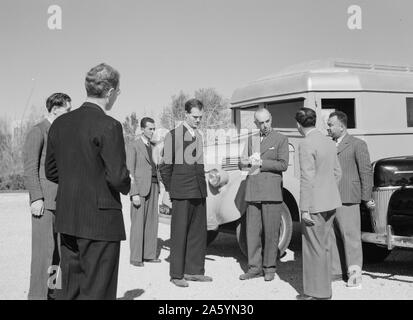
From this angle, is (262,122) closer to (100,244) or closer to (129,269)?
(129,269)

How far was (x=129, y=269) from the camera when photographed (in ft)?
19.6

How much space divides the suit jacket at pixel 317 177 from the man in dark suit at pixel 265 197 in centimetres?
98

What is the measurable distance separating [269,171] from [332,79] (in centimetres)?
185

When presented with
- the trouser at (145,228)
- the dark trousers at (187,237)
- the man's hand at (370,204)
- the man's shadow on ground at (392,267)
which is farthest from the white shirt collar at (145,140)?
the man's shadow on ground at (392,267)

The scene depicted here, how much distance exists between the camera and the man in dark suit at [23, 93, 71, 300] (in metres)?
3.75

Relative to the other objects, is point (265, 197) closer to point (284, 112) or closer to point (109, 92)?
point (284, 112)

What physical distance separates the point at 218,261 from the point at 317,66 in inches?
122

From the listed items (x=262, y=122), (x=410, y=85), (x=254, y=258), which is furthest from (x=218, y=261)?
(x=410, y=85)

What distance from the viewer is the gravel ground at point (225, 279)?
472cm

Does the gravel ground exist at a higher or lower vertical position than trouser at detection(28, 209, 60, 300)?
lower

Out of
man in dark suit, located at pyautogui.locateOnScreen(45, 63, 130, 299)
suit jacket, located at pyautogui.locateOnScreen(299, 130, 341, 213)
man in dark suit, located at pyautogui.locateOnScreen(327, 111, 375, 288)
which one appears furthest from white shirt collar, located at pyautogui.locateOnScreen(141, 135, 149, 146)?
man in dark suit, located at pyautogui.locateOnScreen(45, 63, 130, 299)

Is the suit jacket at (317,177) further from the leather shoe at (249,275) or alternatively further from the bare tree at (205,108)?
the bare tree at (205,108)

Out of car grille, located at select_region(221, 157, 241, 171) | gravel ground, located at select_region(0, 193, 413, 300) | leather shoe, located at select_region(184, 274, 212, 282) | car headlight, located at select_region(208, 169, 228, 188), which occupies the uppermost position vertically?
car grille, located at select_region(221, 157, 241, 171)

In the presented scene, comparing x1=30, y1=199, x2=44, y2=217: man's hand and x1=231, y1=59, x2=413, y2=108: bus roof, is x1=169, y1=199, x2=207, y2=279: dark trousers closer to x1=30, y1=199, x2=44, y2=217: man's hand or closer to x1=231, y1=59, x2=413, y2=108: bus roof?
x1=30, y1=199, x2=44, y2=217: man's hand
